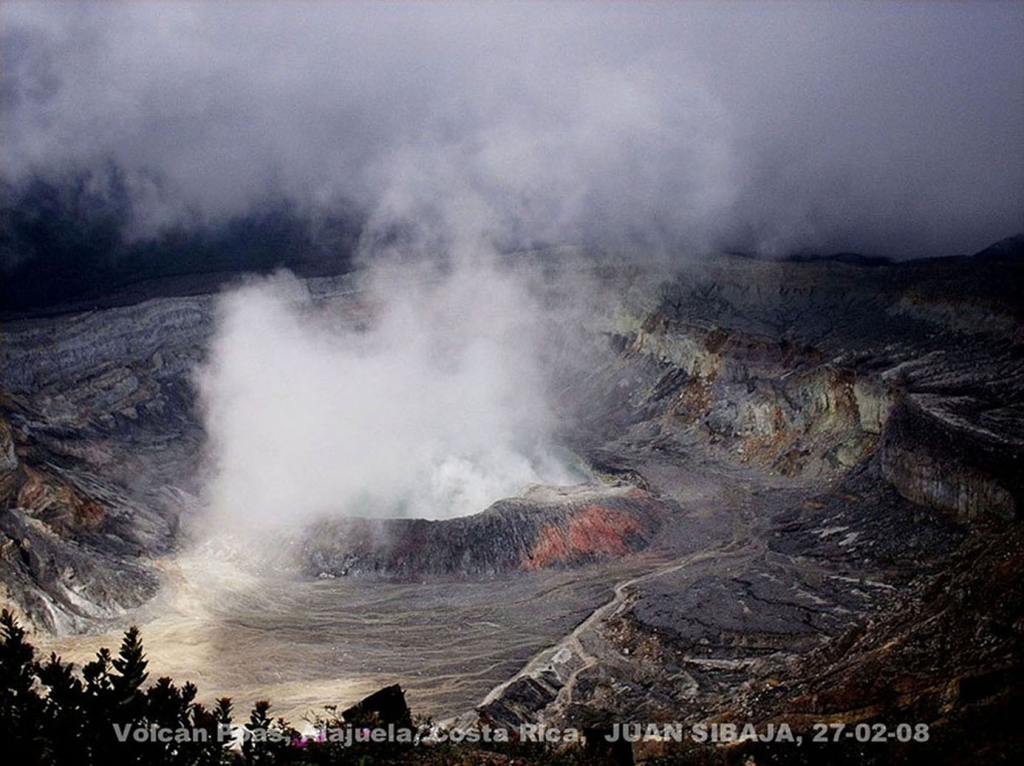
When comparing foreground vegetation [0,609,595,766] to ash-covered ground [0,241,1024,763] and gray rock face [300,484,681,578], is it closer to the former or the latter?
ash-covered ground [0,241,1024,763]

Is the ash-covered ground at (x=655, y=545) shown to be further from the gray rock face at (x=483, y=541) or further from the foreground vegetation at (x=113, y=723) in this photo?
Answer: the foreground vegetation at (x=113, y=723)

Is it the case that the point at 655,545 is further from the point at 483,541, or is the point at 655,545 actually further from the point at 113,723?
the point at 113,723

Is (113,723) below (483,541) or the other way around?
below

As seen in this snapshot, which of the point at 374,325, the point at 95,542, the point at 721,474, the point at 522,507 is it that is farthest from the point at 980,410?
the point at 374,325

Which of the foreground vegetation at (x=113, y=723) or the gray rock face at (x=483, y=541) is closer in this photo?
the foreground vegetation at (x=113, y=723)

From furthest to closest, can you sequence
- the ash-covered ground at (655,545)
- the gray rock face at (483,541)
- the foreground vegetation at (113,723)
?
the gray rock face at (483,541), the ash-covered ground at (655,545), the foreground vegetation at (113,723)

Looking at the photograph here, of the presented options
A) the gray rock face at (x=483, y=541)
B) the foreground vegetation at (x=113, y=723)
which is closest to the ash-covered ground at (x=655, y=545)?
the gray rock face at (x=483, y=541)

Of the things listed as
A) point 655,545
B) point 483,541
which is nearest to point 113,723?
point 483,541

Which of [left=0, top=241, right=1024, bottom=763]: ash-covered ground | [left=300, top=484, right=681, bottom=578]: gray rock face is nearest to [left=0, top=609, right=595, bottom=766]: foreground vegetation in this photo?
[left=0, top=241, right=1024, bottom=763]: ash-covered ground

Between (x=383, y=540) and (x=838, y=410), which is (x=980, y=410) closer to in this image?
(x=838, y=410)

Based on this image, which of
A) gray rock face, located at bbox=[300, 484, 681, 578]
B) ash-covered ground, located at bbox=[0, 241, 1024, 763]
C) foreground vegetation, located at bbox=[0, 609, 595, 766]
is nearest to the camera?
foreground vegetation, located at bbox=[0, 609, 595, 766]

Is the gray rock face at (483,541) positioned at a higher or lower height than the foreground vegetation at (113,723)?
higher
